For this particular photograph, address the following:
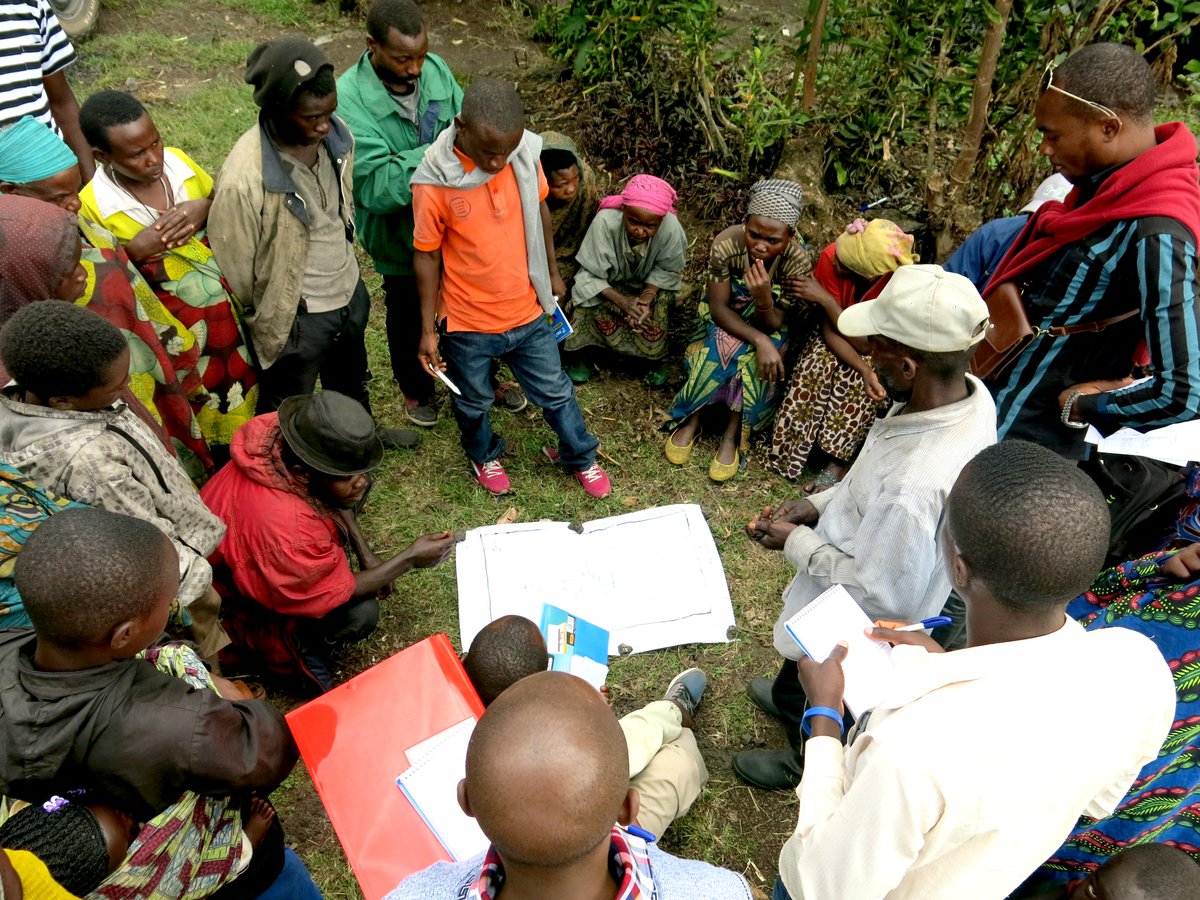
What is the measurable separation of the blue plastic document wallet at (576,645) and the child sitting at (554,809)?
148 centimetres

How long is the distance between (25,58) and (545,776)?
12.4 ft

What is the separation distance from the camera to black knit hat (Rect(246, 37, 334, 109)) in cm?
275

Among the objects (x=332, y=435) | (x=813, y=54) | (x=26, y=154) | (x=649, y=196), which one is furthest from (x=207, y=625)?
(x=813, y=54)

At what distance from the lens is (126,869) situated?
Answer: 5.28 ft

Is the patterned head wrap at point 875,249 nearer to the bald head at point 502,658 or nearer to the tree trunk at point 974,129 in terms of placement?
the tree trunk at point 974,129

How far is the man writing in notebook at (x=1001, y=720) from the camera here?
1.32 m

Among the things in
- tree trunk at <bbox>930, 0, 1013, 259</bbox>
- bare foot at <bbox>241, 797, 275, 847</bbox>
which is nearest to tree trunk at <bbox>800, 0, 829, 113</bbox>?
tree trunk at <bbox>930, 0, 1013, 259</bbox>

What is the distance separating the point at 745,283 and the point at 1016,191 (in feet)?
6.01

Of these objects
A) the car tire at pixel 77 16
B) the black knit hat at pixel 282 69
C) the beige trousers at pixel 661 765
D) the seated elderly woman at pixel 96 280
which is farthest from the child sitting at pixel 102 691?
the car tire at pixel 77 16

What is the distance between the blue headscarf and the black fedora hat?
1.17 m

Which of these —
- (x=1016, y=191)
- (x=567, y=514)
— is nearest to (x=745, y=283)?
(x=567, y=514)

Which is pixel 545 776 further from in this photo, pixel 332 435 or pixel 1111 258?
pixel 1111 258

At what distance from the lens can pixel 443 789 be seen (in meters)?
2.00

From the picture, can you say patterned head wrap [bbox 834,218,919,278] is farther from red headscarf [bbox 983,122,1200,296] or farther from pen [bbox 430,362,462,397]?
pen [bbox 430,362,462,397]
